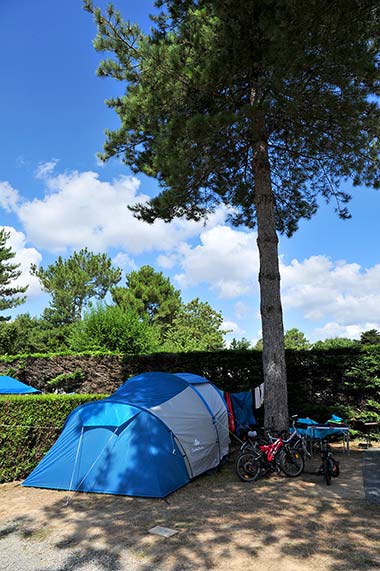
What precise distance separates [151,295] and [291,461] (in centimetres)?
2680

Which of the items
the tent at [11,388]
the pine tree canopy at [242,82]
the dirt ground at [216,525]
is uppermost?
the pine tree canopy at [242,82]

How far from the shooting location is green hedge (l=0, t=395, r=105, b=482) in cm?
650

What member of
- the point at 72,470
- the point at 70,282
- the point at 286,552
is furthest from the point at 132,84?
the point at 70,282

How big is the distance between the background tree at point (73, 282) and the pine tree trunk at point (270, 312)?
25.1 metres

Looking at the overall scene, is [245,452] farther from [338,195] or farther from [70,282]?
[70,282]

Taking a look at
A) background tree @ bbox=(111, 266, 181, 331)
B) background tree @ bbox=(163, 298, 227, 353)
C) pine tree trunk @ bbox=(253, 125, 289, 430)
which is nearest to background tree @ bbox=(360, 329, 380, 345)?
background tree @ bbox=(163, 298, 227, 353)

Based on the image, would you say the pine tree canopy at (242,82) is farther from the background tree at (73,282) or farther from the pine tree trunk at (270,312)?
the background tree at (73,282)

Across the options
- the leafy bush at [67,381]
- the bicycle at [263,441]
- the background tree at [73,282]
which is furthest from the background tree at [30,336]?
the bicycle at [263,441]

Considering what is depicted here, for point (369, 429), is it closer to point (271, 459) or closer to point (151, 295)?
point (271, 459)

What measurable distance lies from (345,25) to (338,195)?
3521mm

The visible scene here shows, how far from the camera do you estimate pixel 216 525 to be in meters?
4.18

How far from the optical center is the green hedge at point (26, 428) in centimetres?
650

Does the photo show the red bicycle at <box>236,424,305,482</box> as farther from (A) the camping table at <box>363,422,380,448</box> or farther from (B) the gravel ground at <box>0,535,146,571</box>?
(A) the camping table at <box>363,422,380,448</box>

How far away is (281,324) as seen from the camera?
7469 mm
